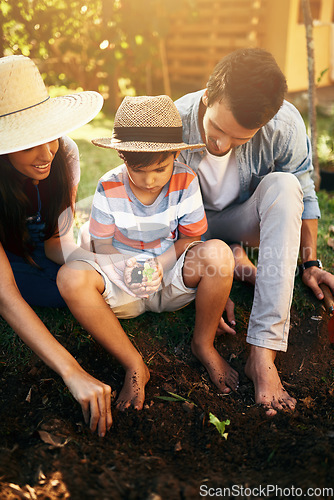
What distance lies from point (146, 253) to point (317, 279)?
0.96m

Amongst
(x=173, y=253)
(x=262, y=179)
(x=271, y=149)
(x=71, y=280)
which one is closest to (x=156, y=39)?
(x=271, y=149)

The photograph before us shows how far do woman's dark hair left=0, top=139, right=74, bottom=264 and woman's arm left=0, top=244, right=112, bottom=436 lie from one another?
0.35 meters

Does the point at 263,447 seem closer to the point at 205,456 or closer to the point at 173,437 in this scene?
the point at 205,456

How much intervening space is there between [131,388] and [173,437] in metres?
0.27

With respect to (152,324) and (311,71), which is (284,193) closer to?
(152,324)

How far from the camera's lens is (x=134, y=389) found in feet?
5.89

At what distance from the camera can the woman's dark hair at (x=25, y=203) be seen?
1907mm

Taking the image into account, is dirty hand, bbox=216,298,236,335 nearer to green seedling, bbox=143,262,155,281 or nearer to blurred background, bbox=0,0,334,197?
green seedling, bbox=143,262,155,281

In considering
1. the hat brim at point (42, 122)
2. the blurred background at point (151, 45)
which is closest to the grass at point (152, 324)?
the hat brim at point (42, 122)

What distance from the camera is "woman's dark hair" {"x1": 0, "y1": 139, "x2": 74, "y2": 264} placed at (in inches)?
75.1

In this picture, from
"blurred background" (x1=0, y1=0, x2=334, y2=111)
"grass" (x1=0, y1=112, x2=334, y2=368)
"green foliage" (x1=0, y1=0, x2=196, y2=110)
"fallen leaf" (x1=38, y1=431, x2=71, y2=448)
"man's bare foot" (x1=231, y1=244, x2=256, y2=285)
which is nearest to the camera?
"fallen leaf" (x1=38, y1=431, x2=71, y2=448)

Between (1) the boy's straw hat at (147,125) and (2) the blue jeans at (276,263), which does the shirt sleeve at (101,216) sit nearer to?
(1) the boy's straw hat at (147,125)

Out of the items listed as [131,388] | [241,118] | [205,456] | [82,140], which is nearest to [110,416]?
[131,388]

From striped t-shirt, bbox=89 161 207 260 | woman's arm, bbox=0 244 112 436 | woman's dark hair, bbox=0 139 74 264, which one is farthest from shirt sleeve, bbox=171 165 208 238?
woman's arm, bbox=0 244 112 436
